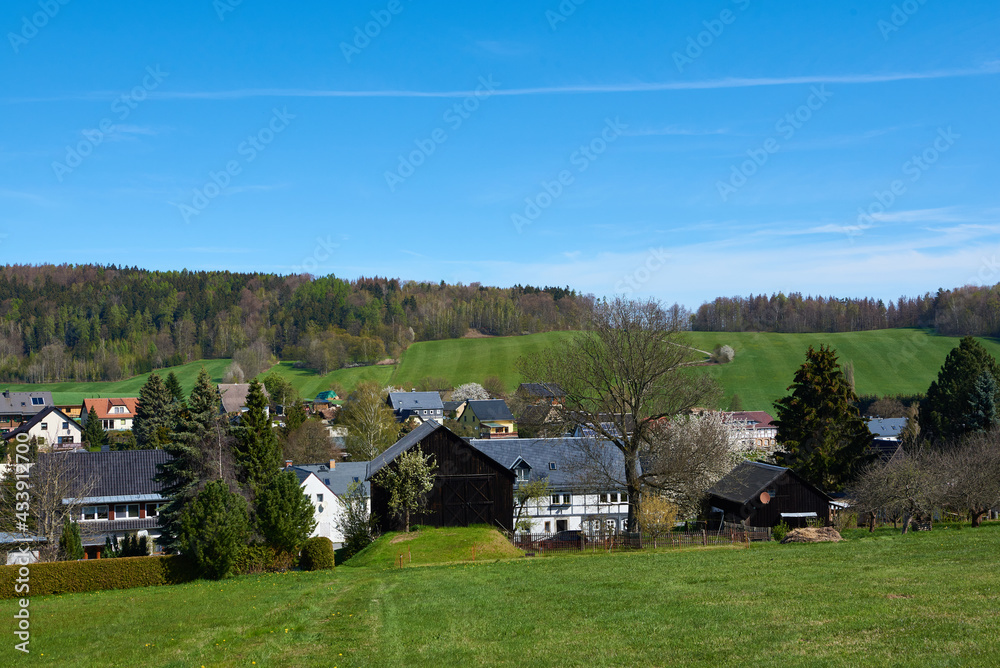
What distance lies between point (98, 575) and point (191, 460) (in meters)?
11.2

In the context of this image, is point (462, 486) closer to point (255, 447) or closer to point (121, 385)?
point (255, 447)

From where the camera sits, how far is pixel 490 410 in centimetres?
11456

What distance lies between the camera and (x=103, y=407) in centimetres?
13000

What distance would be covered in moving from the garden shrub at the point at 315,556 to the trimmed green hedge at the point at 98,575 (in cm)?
487

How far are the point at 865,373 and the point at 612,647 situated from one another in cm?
12375

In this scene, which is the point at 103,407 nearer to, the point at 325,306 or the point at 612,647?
the point at 325,306

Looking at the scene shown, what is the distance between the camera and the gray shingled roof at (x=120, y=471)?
162ft

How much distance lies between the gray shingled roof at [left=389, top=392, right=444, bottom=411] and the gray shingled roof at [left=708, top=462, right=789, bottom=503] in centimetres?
7611

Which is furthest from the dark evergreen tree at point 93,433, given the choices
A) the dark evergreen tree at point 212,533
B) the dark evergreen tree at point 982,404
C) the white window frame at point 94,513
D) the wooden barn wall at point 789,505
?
the dark evergreen tree at point 982,404

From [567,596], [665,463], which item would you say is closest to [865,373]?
[665,463]

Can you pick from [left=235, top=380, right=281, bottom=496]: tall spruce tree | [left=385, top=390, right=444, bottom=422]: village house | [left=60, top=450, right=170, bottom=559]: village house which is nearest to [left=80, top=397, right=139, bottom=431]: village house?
[left=385, top=390, right=444, bottom=422]: village house

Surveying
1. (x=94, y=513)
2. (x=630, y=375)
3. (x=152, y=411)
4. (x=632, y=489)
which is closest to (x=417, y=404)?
(x=152, y=411)

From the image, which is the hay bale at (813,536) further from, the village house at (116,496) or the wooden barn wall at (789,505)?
the village house at (116,496)

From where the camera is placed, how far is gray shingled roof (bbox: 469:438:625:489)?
57.1 m
